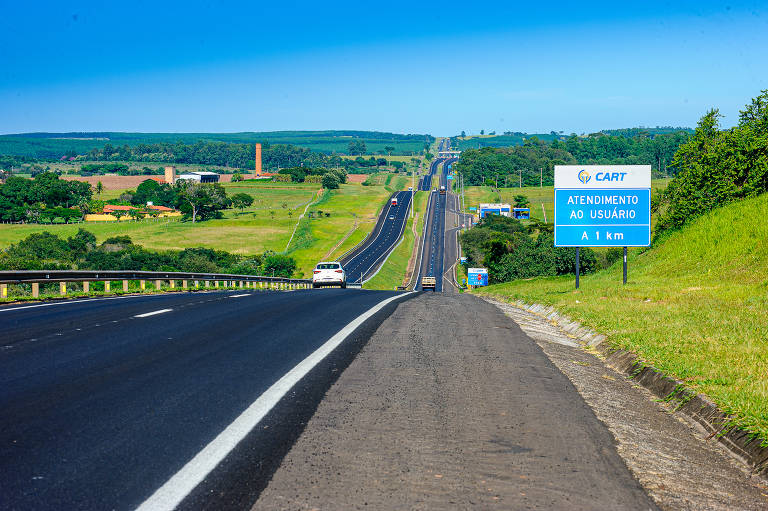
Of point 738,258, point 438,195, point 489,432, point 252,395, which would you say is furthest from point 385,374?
point 438,195

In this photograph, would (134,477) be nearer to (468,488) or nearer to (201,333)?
(468,488)

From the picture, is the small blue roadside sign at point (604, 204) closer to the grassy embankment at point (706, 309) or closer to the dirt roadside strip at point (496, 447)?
the grassy embankment at point (706, 309)

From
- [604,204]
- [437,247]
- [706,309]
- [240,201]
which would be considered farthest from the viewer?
[240,201]

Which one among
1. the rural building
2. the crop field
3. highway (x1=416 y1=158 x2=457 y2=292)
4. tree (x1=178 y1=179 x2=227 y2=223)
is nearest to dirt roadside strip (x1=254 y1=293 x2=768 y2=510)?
highway (x1=416 y1=158 x2=457 y2=292)

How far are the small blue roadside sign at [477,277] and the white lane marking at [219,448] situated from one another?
71.8 meters

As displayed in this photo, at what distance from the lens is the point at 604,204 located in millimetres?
25812

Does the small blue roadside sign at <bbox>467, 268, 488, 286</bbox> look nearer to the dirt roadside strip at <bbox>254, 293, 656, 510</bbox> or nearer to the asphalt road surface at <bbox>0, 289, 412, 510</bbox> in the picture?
the asphalt road surface at <bbox>0, 289, 412, 510</bbox>

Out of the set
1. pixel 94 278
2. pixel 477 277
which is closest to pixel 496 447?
pixel 94 278

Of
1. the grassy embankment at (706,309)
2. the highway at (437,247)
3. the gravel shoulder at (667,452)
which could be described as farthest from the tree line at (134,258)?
the gravel shoulder at (667,452)

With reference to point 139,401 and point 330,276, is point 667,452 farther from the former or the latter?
point 330,276

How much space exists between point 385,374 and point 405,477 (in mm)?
3688

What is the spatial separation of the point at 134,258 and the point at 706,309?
69.5 metres

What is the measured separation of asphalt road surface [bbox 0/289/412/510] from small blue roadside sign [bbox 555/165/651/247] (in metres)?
14.7

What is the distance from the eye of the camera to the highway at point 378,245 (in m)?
99.6
